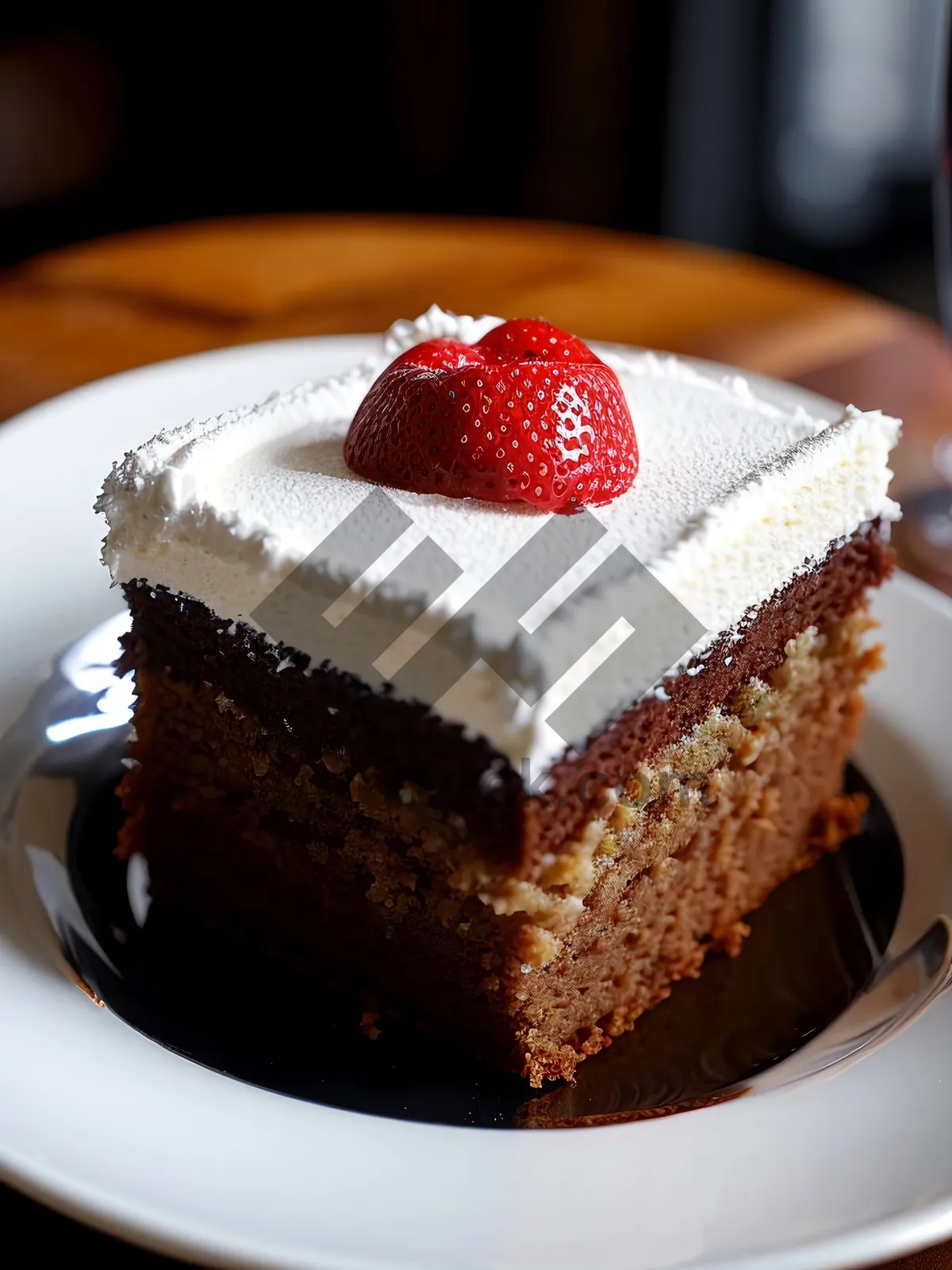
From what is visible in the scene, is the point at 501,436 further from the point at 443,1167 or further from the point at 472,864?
the point at 443,1167

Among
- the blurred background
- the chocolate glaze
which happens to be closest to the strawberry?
the chocolate glaze

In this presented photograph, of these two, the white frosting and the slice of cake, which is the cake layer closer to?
the slice of cake

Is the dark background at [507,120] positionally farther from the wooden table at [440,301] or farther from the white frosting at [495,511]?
the white frosting at [495,511]

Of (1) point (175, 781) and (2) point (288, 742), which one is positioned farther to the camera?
(1) point (175, 781)

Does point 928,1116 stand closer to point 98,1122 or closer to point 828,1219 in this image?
point 828,1219

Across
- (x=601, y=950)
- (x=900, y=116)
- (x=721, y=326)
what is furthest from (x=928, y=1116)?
(x=900, y=116)

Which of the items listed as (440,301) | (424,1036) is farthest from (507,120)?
(424,1036)

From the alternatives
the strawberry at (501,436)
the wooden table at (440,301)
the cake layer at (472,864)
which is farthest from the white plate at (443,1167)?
the wooden table at (440,301)
